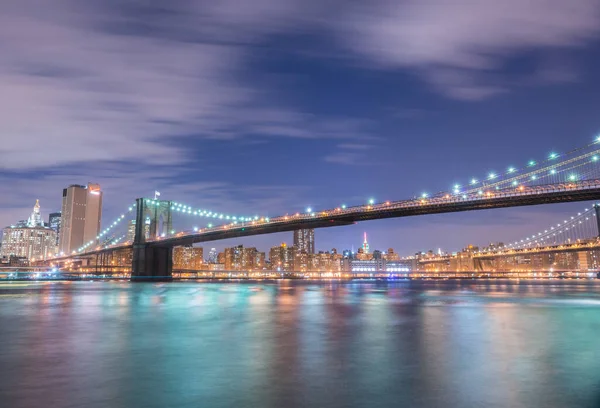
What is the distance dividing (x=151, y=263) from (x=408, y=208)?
50.5m

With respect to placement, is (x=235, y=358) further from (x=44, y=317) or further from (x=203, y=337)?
(x=44, y=317)

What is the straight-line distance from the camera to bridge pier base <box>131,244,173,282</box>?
84125mm

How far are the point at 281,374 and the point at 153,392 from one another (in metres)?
2.21

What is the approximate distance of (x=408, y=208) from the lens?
2525 inches

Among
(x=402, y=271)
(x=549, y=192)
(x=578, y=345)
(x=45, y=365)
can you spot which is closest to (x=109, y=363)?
(x=45, y=365)

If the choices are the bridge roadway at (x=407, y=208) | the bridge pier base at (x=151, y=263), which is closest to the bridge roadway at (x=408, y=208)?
the bridge roadway at (x=407, y=208)

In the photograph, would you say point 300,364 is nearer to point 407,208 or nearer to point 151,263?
point 407,208

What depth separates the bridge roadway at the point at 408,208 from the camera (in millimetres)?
52281

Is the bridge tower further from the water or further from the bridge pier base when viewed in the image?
the water

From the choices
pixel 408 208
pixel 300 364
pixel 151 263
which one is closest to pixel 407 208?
pixel 408 208

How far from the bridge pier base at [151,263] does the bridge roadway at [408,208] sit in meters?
2.02

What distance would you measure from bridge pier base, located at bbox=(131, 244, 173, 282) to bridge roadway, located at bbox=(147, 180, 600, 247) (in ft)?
6.64

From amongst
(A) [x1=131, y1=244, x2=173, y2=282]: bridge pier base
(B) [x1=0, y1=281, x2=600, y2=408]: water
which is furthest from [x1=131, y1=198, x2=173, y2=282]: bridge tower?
(B) [x1=0, y1=281, x2=600, y2=408]: water

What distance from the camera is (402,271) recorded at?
189 metres
